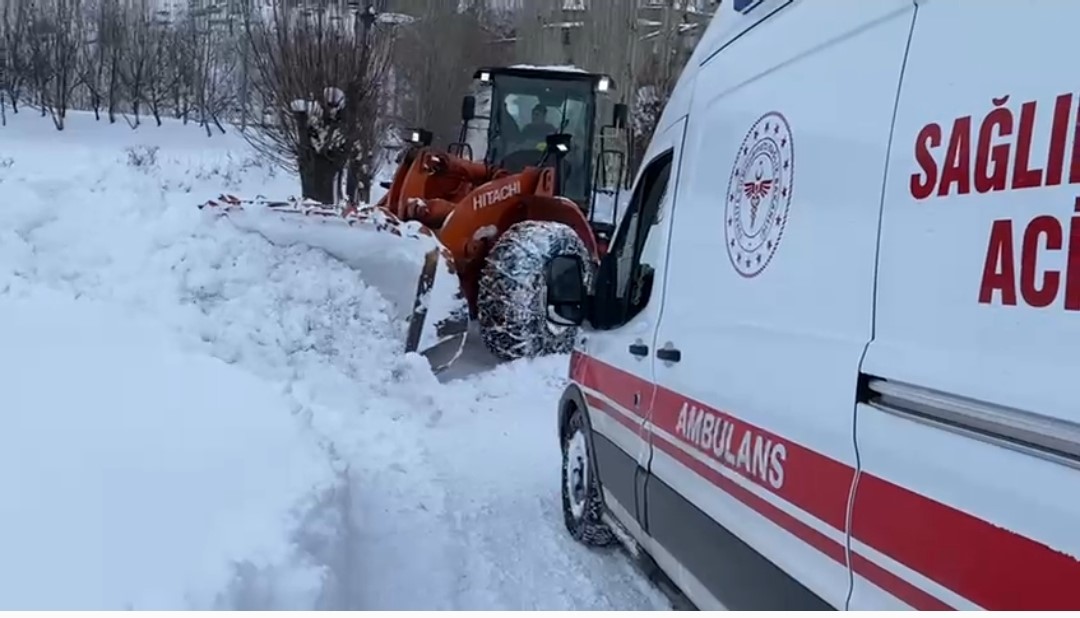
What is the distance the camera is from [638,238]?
4.44 m

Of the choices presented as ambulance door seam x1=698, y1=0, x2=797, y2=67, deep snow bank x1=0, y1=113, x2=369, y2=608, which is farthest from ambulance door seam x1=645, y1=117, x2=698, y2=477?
deep snow bank x1=0, y1=113, x2=369, y2=608

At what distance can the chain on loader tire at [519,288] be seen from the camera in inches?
345

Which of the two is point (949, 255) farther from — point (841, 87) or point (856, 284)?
point (841, 87)

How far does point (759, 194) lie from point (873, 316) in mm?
819

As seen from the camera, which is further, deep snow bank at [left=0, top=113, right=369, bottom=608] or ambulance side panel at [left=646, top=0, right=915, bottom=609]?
deep snow bank at [left=0, top=113, right=369, bottom=608]

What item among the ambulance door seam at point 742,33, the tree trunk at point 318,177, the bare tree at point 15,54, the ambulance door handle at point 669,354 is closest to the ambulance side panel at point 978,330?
the ambulance door seam at point 742,33

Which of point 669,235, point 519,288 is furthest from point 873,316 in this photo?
point 519,288

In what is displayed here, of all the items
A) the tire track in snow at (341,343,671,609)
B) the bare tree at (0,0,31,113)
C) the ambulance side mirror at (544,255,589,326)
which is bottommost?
the tire track in snow at (341,343,671,609)

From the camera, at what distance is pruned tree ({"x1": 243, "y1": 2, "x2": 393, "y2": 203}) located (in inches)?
657

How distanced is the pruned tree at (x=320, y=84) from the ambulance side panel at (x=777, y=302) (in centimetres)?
1394

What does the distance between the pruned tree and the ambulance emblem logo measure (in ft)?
46.8

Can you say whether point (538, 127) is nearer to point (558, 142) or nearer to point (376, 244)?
point (558, 142)

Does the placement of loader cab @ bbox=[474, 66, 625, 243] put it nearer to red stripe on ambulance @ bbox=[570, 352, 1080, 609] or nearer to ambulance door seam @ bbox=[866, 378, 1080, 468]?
red stripe on ambulance @ bbox=[570, 352, 1080, 609]

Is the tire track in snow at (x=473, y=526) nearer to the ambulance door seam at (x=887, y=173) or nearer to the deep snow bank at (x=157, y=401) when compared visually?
the deep snow bank at (x=157, y=401)
